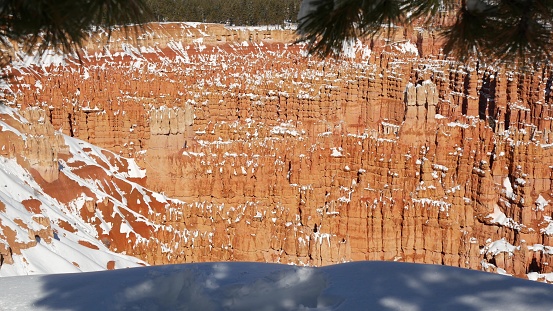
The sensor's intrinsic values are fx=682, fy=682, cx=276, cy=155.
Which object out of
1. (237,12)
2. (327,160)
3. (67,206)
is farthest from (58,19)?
(237,12)

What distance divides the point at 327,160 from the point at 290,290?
18264 mm

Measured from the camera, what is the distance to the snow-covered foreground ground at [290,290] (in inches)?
162

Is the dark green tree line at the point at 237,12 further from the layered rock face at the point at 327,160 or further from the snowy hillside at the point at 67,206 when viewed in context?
the snowy hillside at the point at 67,206

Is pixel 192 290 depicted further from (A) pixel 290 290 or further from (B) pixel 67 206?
(B) pixel 67 206

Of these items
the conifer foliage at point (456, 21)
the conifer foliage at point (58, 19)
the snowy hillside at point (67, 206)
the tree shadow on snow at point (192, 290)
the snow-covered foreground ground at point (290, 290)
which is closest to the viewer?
the conifer foliage at point (58, 19)

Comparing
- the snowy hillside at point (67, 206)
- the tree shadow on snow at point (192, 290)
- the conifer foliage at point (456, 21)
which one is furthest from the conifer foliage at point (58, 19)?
the snowy hillside at point (67, 206)

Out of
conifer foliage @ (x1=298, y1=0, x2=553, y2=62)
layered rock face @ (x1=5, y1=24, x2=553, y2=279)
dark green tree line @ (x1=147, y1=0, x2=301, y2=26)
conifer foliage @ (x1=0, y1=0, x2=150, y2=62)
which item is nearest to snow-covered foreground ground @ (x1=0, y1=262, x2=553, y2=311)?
conifer foliage @ (x1=298, y1=0, x2=553, y2=62)

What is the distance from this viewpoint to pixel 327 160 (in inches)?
892

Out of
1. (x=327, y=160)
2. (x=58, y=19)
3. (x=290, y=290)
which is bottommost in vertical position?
(x=327, y=160)

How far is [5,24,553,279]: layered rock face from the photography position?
61.2 ft

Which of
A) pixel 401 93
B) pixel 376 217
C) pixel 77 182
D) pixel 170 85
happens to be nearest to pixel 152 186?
pixel 77 182

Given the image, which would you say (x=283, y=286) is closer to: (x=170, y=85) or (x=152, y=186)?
(x=152, y=186)

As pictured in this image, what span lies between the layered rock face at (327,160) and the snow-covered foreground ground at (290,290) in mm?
9088

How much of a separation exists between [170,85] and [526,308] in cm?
2664
